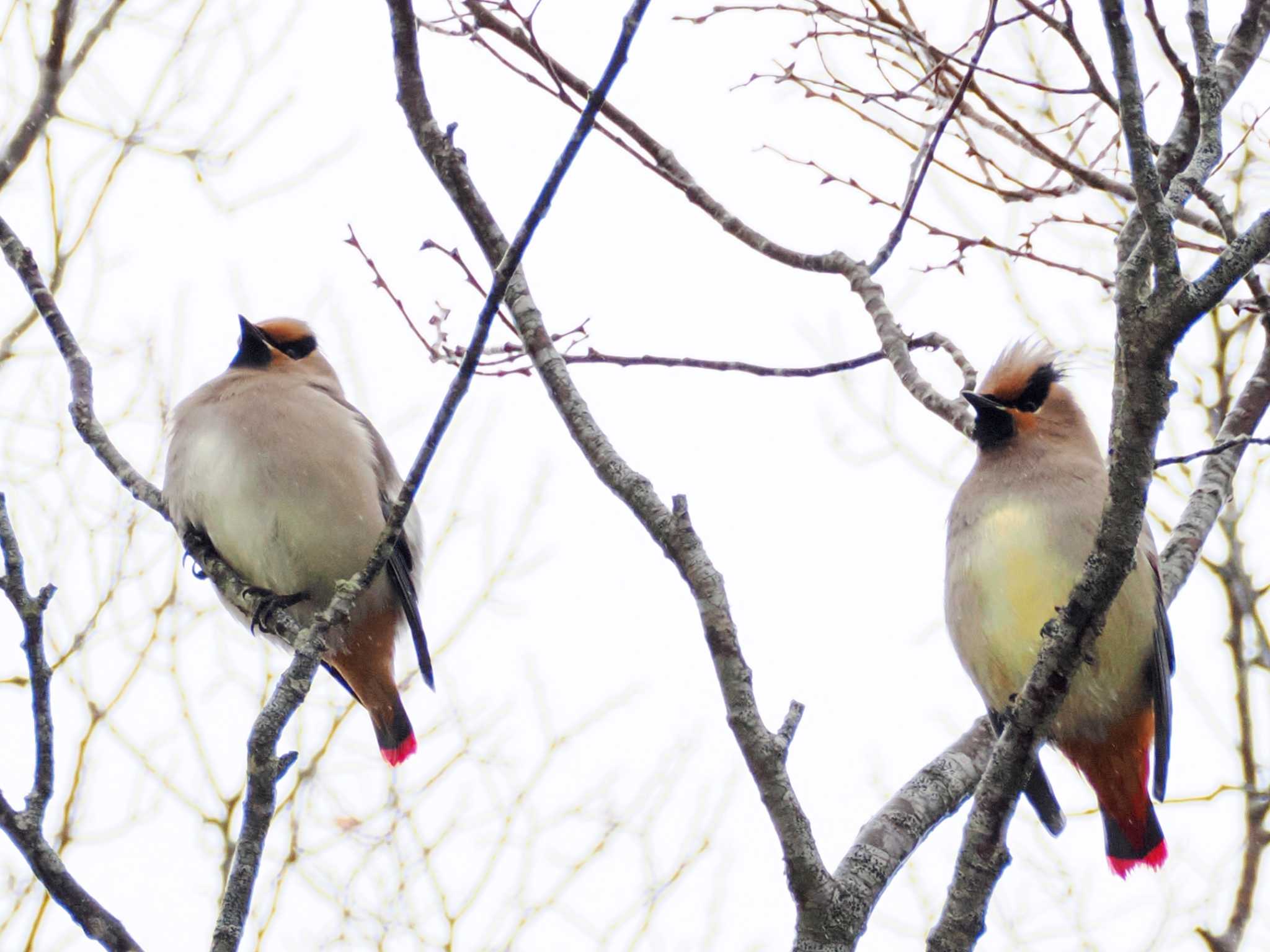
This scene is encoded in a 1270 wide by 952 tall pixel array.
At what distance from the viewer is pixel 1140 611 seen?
158 inches

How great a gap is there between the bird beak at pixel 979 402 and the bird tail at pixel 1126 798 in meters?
0.95

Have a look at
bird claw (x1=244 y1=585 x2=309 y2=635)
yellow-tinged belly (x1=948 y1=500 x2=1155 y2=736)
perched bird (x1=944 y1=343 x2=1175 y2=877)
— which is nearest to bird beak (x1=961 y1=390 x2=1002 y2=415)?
perched bird (x1=944 y1=343 x2=1175 y2=877)

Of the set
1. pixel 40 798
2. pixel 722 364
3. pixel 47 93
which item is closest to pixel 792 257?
pixel 722 364

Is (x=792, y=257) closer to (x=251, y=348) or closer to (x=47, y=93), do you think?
(x=251, y=348)

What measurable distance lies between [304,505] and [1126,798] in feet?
8.28

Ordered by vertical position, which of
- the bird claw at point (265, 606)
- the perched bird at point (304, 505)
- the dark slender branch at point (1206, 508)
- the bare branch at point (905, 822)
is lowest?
the bare branch at point (905, 822)

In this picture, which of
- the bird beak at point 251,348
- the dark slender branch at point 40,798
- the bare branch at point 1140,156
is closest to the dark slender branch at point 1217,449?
the bare branch at point 1140,156

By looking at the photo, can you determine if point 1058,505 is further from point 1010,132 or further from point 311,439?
point 311,439

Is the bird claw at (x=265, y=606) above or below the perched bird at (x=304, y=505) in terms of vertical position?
below

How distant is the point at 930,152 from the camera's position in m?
3.55

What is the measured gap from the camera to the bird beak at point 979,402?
4.36m

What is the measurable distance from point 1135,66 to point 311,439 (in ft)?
10.5

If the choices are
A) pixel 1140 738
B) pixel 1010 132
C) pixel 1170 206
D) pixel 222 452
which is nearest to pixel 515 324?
pixel 1170 206

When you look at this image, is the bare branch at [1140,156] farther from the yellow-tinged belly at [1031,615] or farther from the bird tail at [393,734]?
the bird tail at [393,734]
